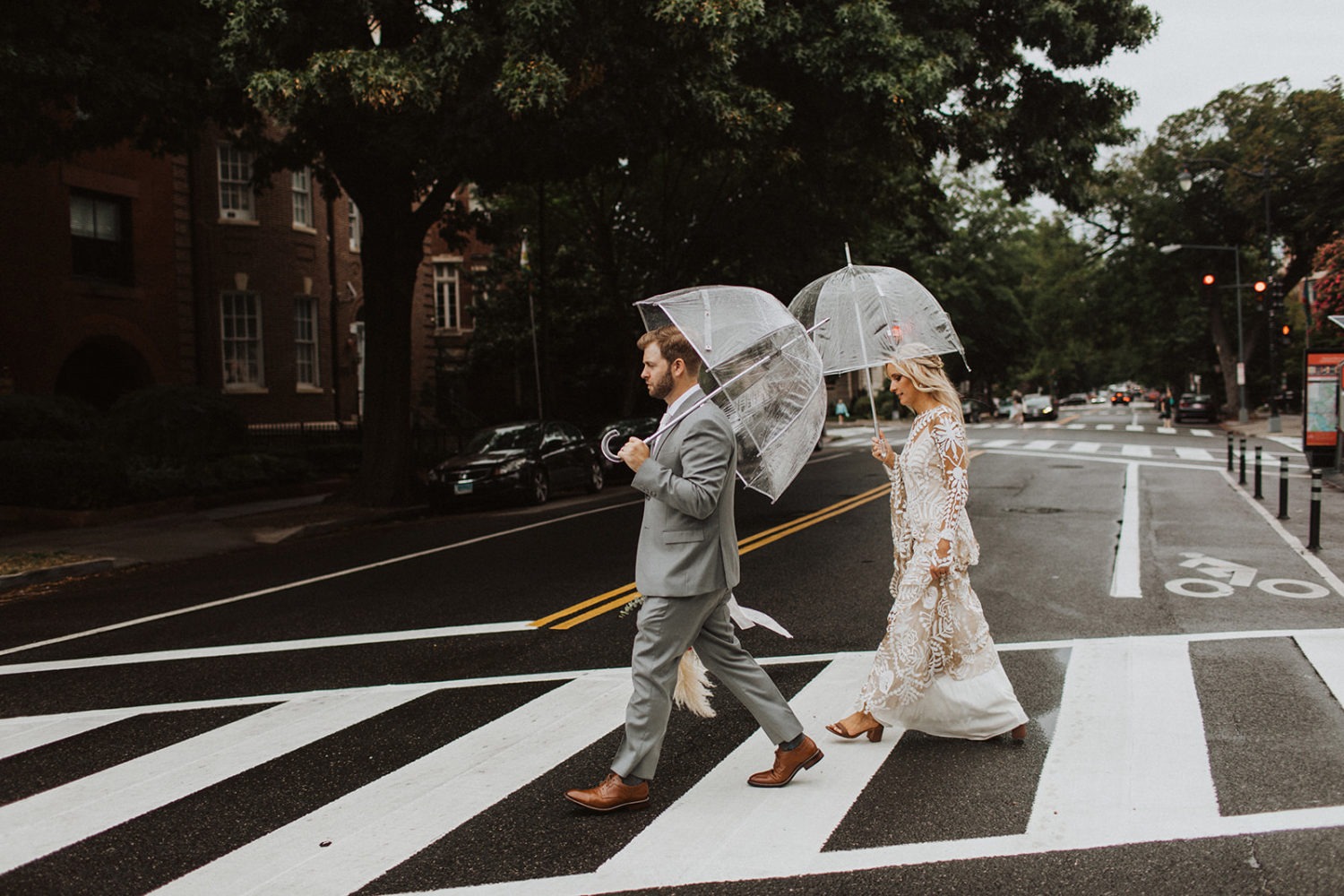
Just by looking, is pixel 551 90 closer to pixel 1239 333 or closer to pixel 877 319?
pixel 877 319

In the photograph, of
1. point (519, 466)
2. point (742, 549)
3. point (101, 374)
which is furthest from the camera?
point (101, 374)

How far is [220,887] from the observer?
12.6 feet

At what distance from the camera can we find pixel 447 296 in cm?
3988

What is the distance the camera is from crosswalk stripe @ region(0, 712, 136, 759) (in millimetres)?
5645

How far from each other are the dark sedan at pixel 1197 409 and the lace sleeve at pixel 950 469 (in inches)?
1867

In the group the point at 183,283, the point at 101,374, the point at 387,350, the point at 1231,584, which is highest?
the point at 183,283

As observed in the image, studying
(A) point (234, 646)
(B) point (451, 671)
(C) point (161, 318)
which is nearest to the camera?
(B) point (451, 671)

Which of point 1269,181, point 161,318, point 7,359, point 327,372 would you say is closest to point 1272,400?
point 1269,181

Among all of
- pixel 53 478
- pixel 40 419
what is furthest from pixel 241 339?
pixel 53 478

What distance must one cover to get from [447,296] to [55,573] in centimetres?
2861

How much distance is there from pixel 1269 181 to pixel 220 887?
42633mm

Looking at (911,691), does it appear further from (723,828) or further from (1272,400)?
(1272,400)

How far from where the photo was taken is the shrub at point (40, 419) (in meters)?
18.4

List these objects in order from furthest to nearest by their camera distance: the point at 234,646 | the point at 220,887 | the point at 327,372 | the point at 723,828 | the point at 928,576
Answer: the point at 327,372, the point at 234,646, the point at 928,576, the point at 723,828, the point at 220,887
